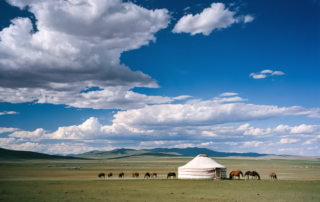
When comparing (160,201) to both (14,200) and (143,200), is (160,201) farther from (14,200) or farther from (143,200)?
(14,200)

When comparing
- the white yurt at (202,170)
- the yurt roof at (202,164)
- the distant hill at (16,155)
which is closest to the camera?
the white yurt at (202,170)

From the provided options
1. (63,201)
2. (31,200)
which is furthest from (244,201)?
(31,200)

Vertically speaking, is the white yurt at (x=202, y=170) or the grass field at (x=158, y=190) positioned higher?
the white yurt at (x=202, y=170)

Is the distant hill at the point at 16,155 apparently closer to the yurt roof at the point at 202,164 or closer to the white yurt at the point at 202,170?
the white yurt at the point at 202,170

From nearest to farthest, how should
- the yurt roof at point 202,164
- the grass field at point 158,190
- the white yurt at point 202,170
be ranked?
the grass field at point 158,190
the white yurt at point 202,170
the yurt roof at point 202,164

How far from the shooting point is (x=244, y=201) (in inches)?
597

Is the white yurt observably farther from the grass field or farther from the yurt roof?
the grass field

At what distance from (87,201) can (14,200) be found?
409 centimetres

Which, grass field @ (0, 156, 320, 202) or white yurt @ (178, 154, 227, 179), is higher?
white yurt @ (178, 154, 227, 179)

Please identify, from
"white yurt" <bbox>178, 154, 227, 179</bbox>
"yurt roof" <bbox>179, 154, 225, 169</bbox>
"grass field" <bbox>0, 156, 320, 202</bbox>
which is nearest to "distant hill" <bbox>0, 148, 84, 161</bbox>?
"grass field" <bbox>0, 156, 320, 202</bbox>

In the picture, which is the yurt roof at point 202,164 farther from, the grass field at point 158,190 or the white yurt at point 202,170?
the grass field at point 158,190

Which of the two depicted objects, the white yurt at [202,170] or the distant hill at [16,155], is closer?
the white yurt at [202,170]

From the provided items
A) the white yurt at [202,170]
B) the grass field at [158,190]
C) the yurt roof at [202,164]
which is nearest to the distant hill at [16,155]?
the grass field at [158,190]

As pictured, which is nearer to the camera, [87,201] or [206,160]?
[87,201]
